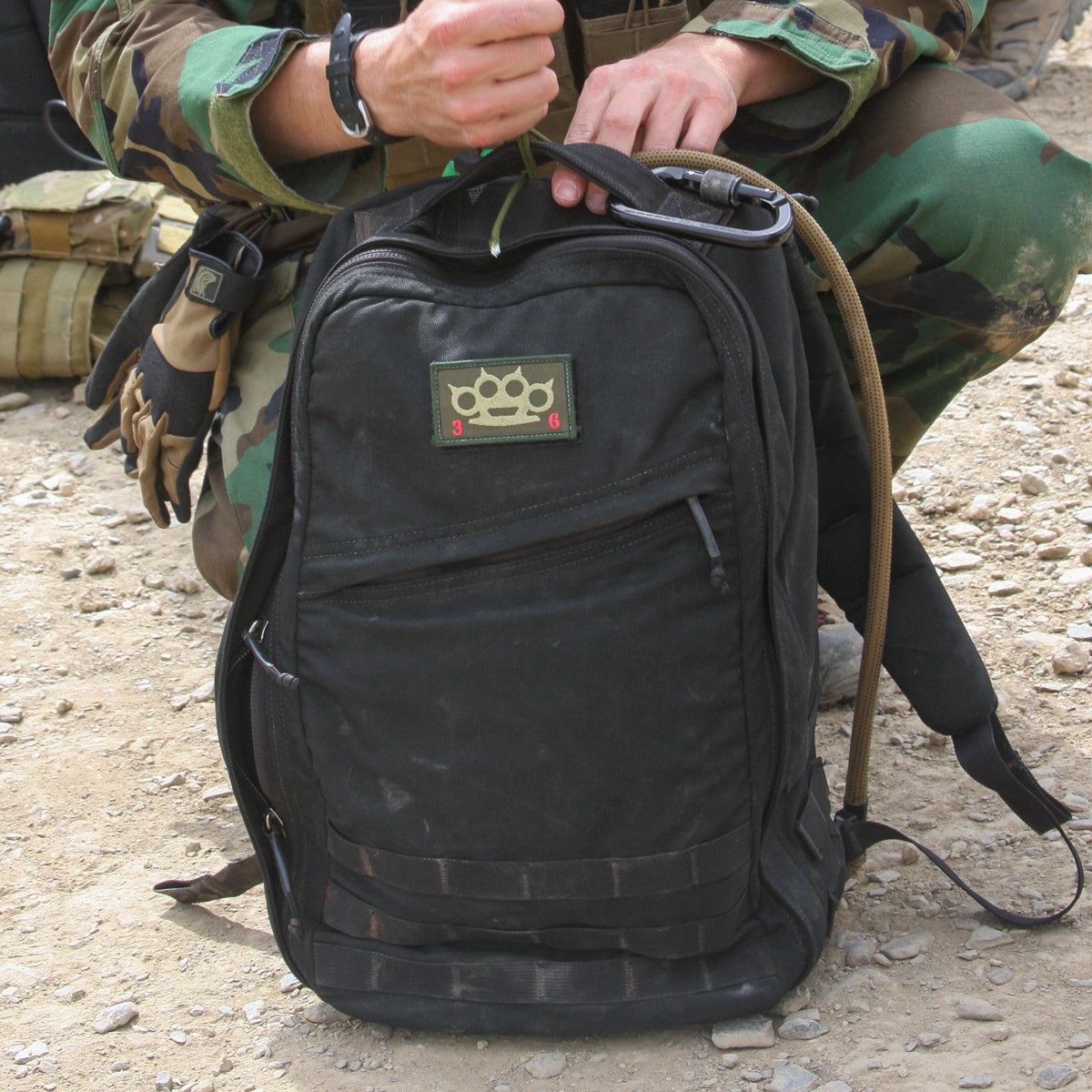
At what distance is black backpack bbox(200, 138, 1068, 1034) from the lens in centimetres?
116

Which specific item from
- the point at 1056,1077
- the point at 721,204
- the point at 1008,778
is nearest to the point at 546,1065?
the point at 1056,1077

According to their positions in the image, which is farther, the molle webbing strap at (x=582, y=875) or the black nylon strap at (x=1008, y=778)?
the black nylon strap at (x=1008, y=778)

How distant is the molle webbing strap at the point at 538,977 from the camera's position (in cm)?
123

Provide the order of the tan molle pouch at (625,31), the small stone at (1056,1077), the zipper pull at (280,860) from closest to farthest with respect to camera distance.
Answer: the small stone at (1056,1077) → the zipper pull at (280,860) → the tan molle pouch at (625,31)

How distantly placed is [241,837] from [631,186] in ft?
3.27

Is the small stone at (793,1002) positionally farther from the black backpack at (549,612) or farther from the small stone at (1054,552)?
the small stone at (1054,552)

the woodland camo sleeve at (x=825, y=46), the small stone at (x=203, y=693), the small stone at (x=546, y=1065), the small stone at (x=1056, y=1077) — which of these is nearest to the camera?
the small stone at (x=1056, y=1077)

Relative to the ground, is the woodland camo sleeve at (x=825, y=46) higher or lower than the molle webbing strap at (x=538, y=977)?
higher

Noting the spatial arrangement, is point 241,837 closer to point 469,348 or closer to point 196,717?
point 196,717

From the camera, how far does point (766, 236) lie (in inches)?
45.2

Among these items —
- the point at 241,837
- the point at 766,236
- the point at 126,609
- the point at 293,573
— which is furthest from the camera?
the point at 126,609

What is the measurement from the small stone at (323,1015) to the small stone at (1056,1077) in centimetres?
67

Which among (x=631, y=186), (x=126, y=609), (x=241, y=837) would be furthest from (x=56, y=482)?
(x=631, y=186)

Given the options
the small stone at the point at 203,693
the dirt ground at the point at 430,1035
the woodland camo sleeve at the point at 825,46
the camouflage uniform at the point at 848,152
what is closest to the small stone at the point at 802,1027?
the dirt ground at the point at 430,1035
